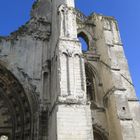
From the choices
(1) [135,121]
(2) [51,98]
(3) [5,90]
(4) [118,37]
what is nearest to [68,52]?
(2) [51,98]

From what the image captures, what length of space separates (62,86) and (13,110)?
103 inches

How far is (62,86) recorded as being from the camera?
8602mm

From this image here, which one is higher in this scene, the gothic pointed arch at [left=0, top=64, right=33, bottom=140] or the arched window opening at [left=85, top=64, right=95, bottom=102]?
the arched window opening at [left=85, top=64, right=95, bottom=102]

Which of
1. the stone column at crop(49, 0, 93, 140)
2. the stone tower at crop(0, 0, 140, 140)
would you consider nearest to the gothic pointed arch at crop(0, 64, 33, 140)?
the stone tower at crop(0, 0, 140, 140)

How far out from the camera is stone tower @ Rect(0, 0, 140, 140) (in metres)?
8.38

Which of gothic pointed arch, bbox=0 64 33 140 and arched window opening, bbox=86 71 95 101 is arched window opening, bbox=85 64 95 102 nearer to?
arched window opening, bbox=86 71 95 101

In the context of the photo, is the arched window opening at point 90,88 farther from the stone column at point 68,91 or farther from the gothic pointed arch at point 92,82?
the stone column at point 68,91

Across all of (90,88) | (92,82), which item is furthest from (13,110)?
(92,82)

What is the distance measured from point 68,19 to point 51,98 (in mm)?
3228

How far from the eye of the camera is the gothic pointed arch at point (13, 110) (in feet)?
31.5

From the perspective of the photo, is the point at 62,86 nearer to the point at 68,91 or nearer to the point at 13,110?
the point at 68,91

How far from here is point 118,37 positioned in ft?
46.4

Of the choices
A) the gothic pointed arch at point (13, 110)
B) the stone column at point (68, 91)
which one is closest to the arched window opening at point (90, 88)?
the stone column at point (68, 91)

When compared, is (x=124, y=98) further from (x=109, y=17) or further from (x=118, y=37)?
(x=109, y=17)
